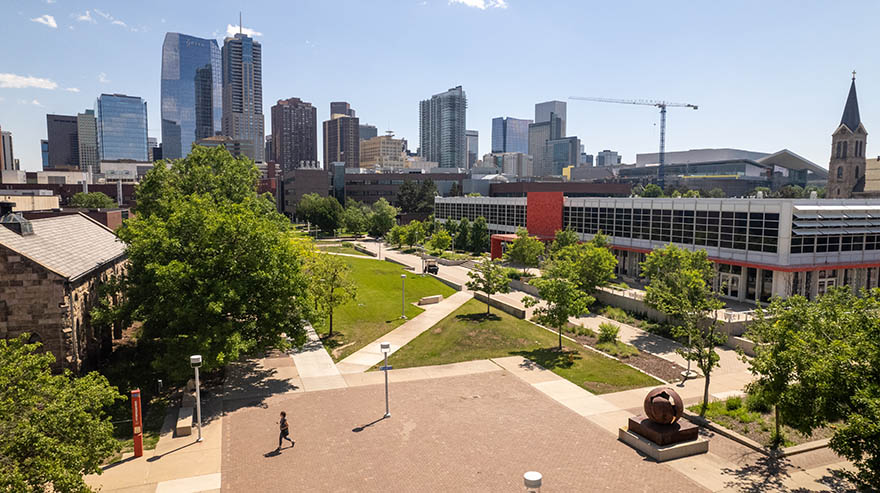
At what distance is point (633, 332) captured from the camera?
38594 mm

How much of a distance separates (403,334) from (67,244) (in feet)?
67.4

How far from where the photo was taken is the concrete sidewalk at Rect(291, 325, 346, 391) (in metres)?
26.8

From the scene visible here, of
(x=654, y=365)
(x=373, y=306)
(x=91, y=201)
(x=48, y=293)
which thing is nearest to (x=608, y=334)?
(x=654, y=365)

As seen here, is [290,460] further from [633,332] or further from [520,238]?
[520,238]

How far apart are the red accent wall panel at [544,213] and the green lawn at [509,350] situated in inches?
1308

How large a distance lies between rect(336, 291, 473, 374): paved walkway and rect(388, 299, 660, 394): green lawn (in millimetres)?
757

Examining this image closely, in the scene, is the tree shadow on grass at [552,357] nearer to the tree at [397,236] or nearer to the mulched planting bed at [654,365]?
the mulched planting bed at [654,365]

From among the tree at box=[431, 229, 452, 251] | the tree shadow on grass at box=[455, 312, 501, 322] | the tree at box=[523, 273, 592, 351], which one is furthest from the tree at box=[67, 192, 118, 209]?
the tree at box=[523, 273, 592, 351]

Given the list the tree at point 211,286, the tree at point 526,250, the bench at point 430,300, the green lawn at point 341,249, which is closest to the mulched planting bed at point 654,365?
the bench at point 430,300

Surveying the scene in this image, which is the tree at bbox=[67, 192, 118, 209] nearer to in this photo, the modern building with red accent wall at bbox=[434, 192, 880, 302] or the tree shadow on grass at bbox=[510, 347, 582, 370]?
the tree shadow on grass at bbox=[510, 347, 582, 370]

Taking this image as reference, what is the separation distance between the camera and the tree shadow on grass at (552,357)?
30.2 meters

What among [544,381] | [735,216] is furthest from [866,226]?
[544,381]

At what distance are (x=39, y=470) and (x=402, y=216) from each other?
113773 mm

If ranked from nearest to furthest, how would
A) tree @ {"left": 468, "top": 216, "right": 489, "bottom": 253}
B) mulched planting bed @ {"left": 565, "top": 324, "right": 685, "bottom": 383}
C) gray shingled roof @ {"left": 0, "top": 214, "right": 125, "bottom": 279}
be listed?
gray shingled roof @ {"left": 0, "top": 214, "right": 125, "bottom": 279} → mulched planting bed @ {"left": 565, "top": 324, "right": 685, "bottom": 383} → tree @ {"left": 468, "top": 216, "right": 489, "bottom": 253}
